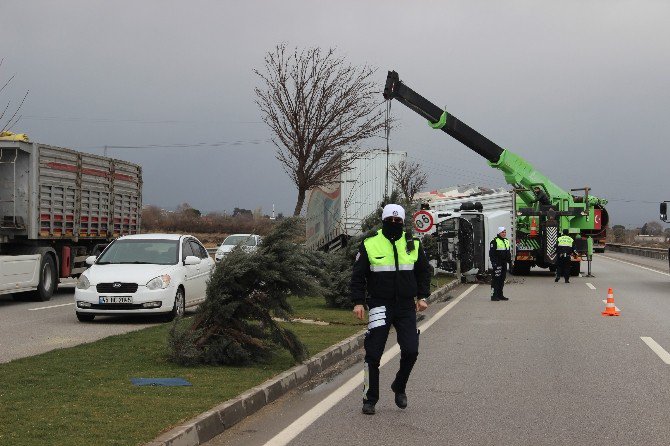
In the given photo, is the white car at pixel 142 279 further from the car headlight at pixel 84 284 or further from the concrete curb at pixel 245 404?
the concrete curb at pixel 245 404

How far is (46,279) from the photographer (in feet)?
72.6

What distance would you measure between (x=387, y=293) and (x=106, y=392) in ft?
8.94

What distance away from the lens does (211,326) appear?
11.0 m

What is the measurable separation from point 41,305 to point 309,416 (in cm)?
1386

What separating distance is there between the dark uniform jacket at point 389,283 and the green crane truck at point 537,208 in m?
23.6

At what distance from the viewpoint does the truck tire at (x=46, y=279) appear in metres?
21.7

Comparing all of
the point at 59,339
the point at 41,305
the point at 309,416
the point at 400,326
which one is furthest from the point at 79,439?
the point at 41,305

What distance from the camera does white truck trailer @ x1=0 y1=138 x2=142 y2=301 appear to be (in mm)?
20969

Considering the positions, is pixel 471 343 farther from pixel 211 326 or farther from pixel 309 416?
pixel 309 416

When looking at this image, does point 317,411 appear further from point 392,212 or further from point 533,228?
point 533,228

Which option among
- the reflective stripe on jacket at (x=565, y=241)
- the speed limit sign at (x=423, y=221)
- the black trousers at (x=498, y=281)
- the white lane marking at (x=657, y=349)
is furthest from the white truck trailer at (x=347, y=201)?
the white lane marking at (x=657, y=349)

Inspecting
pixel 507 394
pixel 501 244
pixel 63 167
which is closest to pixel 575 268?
pixel 501 244

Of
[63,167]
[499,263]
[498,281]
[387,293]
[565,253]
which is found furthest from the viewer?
[565,253]

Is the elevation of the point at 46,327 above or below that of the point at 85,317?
below
